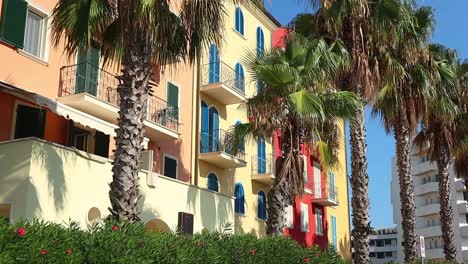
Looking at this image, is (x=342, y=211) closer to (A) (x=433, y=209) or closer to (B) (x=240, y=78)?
(B) (x=240, y=78)

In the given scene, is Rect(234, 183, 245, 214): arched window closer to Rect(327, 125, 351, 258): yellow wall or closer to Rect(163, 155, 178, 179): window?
Rect(163, 155, 178, 179): window

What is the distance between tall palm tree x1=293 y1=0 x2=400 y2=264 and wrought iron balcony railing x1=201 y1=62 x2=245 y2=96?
616cm

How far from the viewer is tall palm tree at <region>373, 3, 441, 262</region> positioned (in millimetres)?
19641

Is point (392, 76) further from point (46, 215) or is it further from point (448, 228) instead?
point (46, 215)

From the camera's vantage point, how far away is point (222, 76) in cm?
Result: 2497

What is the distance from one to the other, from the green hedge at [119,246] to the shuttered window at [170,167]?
8.71 metres

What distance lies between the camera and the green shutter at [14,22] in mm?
15638

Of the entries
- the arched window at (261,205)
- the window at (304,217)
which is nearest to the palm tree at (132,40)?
the arched window at (261,205)

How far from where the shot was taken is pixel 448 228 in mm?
23984

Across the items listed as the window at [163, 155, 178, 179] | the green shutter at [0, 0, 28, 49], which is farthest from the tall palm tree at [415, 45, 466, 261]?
the green shutter at [0, 0, 28, 49]

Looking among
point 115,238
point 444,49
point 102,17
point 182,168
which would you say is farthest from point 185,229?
point 444,49

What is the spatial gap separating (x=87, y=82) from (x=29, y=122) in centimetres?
243

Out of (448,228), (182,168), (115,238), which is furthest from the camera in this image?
(448,228)

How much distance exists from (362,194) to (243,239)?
5986 mm
